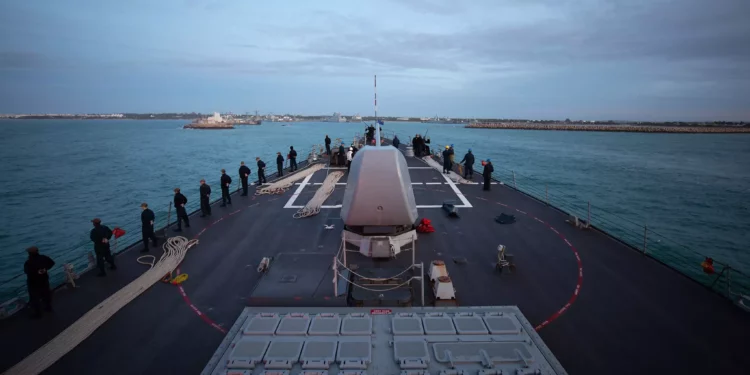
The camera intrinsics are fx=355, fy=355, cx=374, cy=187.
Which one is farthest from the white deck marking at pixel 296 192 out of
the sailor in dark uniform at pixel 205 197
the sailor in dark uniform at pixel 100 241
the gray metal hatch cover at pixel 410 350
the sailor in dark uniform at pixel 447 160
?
the gray metal hatch cover at pixel 410 350

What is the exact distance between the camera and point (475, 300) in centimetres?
721

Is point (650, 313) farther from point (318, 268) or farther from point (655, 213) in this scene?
point (655, 213)

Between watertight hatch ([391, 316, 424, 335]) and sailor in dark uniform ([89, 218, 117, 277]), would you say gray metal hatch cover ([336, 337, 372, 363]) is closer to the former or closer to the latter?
watertight hatch ([391, 316, 424, 335])

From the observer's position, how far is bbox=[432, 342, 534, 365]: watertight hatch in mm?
3918

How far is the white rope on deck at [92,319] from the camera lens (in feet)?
17.5

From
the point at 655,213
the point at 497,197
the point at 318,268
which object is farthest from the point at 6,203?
the point at 655,213

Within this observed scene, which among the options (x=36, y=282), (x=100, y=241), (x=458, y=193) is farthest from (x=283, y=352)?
(x=458, y=193)

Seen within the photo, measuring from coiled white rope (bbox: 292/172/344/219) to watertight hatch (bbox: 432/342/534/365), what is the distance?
946 cm

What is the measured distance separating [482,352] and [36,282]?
25.8 ft

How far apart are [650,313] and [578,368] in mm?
2560

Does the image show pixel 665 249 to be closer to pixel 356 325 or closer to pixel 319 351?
pixel 356 325

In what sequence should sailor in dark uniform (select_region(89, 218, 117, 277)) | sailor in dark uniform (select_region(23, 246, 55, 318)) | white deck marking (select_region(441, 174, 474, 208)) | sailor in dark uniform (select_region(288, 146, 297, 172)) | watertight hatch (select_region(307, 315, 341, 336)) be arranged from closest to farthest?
watertight hatch (select_region(307, 315, 341, 336)), sailor in dark uniform (select_region(23, 246, 55, 318)), sailor in dark uniform (select_region(89, 218, 117, 277)), white deck marking (select_region(441, 174, 474, 208)), sailor in dark uniform (select_region(288, 146, 297, 172))

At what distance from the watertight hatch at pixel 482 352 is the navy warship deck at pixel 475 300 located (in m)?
2.04

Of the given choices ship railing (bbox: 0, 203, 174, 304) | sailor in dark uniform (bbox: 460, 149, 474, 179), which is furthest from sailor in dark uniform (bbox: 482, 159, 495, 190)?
ship railing (bbox: 0, 203, 174, 304)
